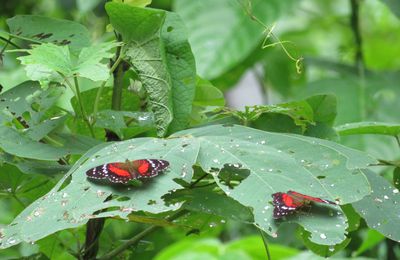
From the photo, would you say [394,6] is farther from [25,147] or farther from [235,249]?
[25,147]

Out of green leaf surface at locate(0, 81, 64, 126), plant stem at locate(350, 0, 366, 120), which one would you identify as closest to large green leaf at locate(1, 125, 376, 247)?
green leaf surface at locate(0, 81, 64, 126)

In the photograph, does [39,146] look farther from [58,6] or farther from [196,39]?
[58,6]

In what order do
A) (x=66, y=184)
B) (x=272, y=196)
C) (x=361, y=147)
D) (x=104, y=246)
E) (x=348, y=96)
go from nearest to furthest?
(x=272, y=196), (x=66, y=184), (x=104, y=246), (x=361, y=147), (x=348, y=96)

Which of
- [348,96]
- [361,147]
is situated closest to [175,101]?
[361,147]

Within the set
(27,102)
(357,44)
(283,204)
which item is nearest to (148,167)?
(283,204)

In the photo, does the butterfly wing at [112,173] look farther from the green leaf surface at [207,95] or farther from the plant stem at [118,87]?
the green leaf surface at [207,95]

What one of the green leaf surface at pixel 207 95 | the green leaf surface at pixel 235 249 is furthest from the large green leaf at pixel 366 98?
the green leaf surface at pixel 207 95

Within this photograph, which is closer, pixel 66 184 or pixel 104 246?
pixel 66 184

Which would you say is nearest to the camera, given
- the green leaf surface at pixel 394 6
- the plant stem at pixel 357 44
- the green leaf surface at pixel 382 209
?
the green leaf surface at pixel 382 209
